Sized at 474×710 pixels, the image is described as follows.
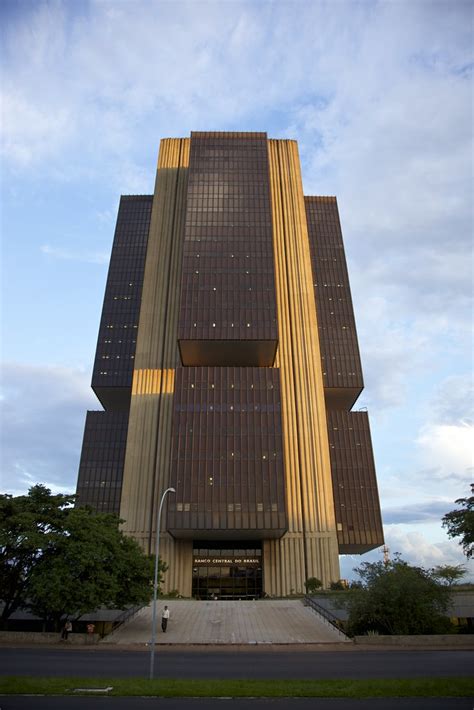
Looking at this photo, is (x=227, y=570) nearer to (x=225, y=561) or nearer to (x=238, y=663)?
(x=225, y=561)

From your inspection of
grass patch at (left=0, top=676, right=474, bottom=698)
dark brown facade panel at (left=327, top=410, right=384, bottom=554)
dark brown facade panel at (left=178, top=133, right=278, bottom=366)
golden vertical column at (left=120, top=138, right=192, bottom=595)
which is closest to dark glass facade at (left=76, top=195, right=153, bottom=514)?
golden vertical column at (left=120, top=138, right=192, bottom=595)

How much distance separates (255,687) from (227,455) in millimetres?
58030

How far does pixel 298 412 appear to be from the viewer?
88.0 meters

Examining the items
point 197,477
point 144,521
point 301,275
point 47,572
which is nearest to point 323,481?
point 197,477

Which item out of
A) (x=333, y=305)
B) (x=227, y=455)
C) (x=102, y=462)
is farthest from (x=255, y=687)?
(x=333, y=305)

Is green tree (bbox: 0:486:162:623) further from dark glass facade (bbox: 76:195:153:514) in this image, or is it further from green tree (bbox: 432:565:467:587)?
dark glass facade (bbox: 76:195:153:514)

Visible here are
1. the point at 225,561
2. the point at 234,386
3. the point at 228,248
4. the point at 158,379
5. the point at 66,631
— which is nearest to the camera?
the point at 66,631

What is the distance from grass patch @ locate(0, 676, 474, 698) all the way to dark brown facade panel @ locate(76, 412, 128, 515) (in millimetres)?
98071

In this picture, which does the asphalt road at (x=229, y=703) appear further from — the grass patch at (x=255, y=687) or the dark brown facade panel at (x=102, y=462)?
the dark brown facade panel at (x=102, y=462)

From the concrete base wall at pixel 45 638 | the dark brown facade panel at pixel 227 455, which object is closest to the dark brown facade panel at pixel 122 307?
the dark brown facade panel at pixel 227 455

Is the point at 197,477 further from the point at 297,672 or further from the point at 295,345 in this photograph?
the point at 297,672

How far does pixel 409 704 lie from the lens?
54.1 ft

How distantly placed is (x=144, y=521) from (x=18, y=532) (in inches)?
1743

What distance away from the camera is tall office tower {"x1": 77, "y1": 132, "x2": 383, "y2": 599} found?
76.8 metres
